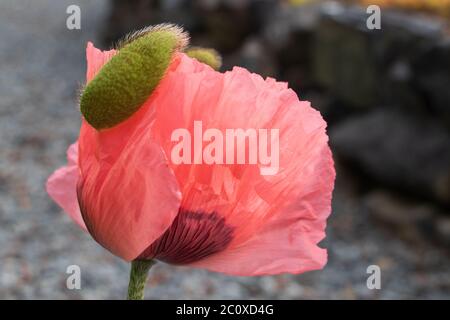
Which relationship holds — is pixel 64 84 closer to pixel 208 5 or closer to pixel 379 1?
pixel 208 5

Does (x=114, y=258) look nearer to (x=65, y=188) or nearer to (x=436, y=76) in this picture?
(x=436, y=76)

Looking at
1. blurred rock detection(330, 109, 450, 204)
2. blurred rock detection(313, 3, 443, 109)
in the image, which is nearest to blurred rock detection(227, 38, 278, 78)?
blurred rock detection(313, 3, 443, 109)

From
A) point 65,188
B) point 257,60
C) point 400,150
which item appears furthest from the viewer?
point 257,60

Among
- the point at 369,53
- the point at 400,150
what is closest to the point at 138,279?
the point at 400,150

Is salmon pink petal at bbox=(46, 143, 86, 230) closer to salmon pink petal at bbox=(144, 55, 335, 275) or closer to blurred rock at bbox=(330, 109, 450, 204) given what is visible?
salmon pink petal at bbox=(144, 55, 335, 275)

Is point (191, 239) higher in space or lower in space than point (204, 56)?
lower

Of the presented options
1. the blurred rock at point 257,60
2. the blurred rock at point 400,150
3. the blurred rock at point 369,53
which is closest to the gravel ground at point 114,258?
the blurred rock at point 400,150

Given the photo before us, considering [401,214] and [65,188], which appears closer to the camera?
[65,188]

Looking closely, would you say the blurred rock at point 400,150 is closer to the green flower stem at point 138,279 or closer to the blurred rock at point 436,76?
the blurred rock at point 436,76
